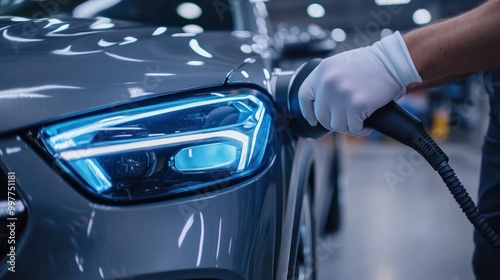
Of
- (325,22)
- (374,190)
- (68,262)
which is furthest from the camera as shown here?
(325,22)

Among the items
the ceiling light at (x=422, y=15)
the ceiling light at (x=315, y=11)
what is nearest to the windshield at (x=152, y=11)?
the ceiling light at (x=315, y=11)

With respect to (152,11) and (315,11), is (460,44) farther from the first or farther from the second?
(315,11)

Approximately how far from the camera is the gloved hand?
982 millimetres

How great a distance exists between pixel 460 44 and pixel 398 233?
2.52 meters

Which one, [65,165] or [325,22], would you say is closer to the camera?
[65,165]

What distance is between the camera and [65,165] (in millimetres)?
848

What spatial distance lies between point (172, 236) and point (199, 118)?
0.21 m

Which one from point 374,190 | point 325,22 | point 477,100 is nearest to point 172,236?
point 374,190

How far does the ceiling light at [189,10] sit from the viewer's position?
1.67 metres

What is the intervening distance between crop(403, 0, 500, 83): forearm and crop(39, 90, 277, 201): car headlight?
34cm

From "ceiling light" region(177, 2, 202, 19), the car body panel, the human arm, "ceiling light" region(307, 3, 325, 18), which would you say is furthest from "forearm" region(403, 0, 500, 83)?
"ceiling light" region(307, 3, 325, 18)

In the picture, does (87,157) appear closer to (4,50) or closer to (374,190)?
(4,50)

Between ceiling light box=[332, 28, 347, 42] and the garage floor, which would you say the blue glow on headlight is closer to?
the garage floor

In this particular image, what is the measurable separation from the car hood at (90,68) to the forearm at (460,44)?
1.10ft
